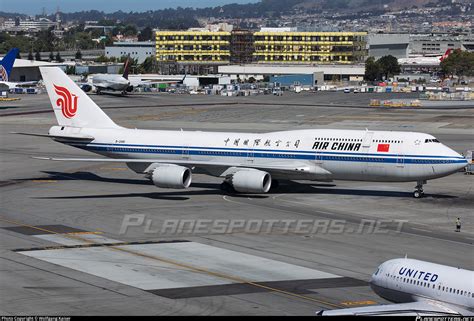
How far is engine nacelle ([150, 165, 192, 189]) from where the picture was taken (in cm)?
6612

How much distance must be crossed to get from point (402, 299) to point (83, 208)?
34415mm

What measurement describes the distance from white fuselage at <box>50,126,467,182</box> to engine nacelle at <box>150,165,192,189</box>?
2.69 metres

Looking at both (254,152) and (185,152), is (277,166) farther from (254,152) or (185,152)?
(185,152)

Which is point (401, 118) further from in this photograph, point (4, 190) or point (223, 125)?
point (4, 190)

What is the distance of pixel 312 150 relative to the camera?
67000 mm

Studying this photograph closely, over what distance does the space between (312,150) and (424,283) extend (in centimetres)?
3652

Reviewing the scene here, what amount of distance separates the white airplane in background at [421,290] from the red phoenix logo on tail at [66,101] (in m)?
45.9

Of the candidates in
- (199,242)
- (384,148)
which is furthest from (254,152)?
(199,242)

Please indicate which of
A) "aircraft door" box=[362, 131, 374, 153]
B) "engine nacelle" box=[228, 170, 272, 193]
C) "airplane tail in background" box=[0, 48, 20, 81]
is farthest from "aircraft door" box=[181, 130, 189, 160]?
"airplane tail in background" box=[0, 48, 20, 81]

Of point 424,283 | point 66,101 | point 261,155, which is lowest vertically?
point 261,155

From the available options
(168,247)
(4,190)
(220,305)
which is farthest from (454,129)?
(220,305)

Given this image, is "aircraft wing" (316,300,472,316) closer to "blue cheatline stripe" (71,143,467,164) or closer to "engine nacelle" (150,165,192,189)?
"blue cheatline stripe" (71,143,467,164)

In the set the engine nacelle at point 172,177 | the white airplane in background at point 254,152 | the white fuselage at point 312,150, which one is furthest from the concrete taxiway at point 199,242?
the white fuselage at point 312,150

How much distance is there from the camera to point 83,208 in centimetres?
6250
